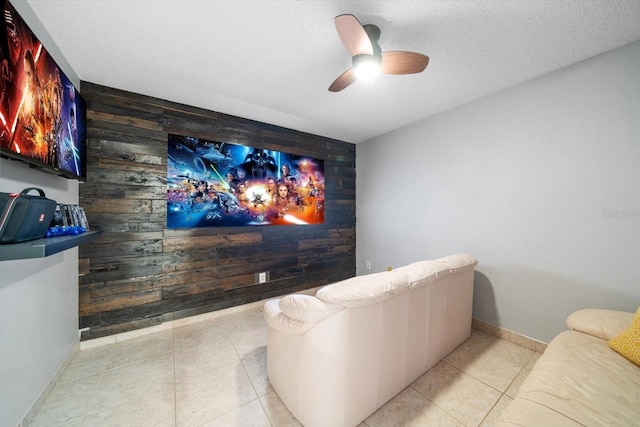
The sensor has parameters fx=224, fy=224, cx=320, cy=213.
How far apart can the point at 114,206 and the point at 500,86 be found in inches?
163

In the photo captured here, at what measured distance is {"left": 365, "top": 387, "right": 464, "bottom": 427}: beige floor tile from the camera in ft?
4.57

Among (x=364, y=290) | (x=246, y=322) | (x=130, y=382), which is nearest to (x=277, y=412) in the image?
(x=364, y=290)

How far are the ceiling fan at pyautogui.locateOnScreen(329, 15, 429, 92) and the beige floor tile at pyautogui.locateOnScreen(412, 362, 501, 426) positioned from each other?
2.34 metres

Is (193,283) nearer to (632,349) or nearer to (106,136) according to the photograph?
(106,136)

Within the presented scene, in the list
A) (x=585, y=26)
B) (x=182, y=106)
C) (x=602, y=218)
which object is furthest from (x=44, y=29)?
(x=602, y=218)

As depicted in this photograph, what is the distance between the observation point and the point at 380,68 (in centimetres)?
168

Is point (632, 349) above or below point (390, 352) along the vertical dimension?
above

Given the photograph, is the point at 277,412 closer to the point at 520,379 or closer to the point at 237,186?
the point at 520,379

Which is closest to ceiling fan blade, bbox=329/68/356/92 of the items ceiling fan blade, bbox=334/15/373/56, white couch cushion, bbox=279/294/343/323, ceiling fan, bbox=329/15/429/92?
ceiling fan, bbox=329/15/429/92

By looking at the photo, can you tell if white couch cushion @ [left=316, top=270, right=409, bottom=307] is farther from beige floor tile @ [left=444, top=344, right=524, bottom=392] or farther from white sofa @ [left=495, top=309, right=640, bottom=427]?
beige floor tile @ [left=444, top=344, right=524, bottom=392]

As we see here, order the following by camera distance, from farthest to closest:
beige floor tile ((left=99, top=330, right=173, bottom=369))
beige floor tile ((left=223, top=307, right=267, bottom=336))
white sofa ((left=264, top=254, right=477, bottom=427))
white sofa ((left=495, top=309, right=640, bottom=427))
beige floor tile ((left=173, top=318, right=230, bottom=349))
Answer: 1. beige floor tile ((left=223, top=307, right=267, bottom=336))
2. beige floor tile ((left=173, top=318, right=230, bottom=349))
3. beige floor tile ((left=99, top=330, right=173, bottom=369))
4. white sofa ((left=264, top=254, right=477, bottom=427))
5. white sofa ((left=495, top=309, right=640, bottom=427))

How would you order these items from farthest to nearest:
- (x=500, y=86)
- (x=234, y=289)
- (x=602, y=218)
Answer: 1. (x=234, y=289)
2. (x=500, y=86)
3. (x=602, y=218)

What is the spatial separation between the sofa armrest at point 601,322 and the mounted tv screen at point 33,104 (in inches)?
139

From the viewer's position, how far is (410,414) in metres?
1.46
